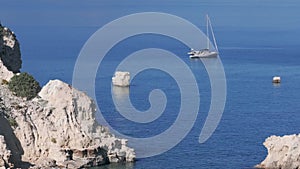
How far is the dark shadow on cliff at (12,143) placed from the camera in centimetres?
5175

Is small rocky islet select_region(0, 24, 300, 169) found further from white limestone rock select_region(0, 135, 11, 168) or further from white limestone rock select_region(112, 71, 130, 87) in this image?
white limestone rock select_region(112, 71, 130, 87)

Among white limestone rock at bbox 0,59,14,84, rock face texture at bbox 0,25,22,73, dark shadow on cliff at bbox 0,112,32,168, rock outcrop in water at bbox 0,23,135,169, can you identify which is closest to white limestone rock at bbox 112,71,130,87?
rock face texture at bbox 0,25,22,73

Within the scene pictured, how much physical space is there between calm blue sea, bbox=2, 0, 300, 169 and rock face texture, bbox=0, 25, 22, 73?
10673 mm

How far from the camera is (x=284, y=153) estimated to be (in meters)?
53.1

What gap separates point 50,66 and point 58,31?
61023 mm

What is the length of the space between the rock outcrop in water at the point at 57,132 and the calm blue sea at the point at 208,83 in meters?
2.08

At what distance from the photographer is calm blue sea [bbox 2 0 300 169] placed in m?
60.9

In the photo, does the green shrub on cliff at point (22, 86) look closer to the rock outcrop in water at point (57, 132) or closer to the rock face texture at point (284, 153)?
the rock outcrop in water at point (57, 132)

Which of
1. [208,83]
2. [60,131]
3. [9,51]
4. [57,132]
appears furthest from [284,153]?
[208,83]

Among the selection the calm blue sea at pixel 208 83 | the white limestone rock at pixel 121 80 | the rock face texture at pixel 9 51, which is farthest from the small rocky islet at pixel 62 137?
the white limestone rock at pixel 121 80

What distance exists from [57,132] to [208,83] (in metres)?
48.7

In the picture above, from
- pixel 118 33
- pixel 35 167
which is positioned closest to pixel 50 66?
pixel 118 33

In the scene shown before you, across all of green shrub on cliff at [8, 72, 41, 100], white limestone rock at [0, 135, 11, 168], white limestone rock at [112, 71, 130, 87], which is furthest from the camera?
white limestone rock at [112, 71, 130, 87]

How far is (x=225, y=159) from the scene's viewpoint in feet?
191
